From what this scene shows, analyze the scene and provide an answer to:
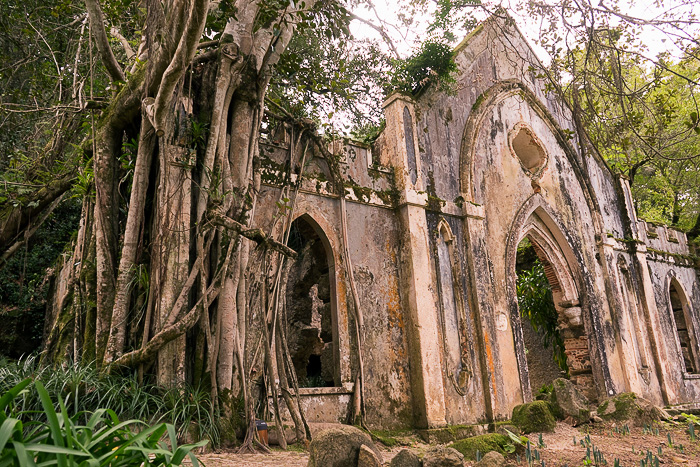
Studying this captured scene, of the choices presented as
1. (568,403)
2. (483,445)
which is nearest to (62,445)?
(483,445)

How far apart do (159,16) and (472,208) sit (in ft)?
17.4

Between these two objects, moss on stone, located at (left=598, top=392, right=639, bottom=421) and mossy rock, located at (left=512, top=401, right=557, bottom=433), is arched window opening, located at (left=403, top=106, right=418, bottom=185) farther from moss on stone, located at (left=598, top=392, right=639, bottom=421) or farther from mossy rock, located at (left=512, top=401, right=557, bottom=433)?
moss on stone, located at (left=598, top=392, right=639, bottom=421)

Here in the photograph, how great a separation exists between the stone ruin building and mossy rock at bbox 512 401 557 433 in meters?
0.61

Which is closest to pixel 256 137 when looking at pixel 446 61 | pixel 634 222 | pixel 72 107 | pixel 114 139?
pixel 114 139

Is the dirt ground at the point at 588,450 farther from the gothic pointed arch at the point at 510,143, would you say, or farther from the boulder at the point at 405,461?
the gothic pointed arch at the point at 510,143

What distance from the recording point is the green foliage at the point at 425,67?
8305mm

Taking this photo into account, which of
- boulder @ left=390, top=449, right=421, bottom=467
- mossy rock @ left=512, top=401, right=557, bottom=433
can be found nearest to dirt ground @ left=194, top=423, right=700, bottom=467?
mossy rock @ left=512, top=401, right=557, bottom=433

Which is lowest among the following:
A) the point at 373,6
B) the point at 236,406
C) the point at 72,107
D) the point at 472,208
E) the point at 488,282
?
the point at 236,406

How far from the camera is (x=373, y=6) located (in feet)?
21.7

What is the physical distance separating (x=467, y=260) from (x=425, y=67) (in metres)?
3.08

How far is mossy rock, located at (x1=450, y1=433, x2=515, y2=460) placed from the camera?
4758mm

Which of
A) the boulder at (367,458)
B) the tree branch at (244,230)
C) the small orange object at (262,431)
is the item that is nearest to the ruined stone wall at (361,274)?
the small orange object at (262,431)

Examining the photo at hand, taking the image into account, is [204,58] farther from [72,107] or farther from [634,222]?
[634,222]

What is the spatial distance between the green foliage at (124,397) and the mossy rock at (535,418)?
4.15 m
